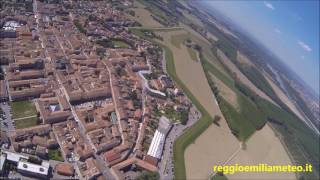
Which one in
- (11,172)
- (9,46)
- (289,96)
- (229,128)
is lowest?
(289,96)

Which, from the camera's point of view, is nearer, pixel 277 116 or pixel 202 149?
pixel 202 149

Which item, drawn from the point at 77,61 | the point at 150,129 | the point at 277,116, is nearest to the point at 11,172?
the point at 150,129

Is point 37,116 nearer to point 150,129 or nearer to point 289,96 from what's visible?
A: point 150,129

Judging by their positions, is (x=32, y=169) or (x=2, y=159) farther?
(x=32, y=169)

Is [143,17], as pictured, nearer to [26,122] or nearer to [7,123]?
[26,122]

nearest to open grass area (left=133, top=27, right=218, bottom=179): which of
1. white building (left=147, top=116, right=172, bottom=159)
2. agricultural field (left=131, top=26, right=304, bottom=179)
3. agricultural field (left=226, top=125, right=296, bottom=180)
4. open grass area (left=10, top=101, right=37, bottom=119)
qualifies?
agricultural field (left=131, top=26, right=304, bottom=179)

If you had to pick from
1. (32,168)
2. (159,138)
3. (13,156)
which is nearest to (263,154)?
(159,138)

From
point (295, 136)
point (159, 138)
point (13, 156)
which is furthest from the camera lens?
point (295, 136)
